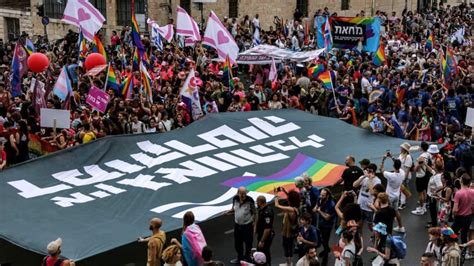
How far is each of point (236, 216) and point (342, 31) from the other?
45.3 ft

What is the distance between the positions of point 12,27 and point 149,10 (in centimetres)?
904

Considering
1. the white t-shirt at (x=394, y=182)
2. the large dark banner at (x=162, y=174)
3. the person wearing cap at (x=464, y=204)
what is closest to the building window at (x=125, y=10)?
the large dark banner at (x=162, y=174)

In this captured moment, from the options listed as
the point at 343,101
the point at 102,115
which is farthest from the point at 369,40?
the point at 102,115

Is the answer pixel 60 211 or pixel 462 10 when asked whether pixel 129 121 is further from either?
pixel 462 10

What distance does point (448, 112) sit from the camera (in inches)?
722

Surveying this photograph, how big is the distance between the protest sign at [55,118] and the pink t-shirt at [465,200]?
7.31 metres

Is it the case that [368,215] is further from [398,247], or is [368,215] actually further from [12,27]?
[12,27]

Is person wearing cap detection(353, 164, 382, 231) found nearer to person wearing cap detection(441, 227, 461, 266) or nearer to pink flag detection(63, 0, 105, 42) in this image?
person wearing cap detection(441, 227, 461, 266)

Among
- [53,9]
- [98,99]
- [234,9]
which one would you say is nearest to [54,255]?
[98,99]

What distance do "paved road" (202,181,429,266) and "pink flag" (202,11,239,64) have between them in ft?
25.1

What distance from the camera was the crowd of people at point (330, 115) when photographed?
10.4 metres

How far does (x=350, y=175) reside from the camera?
40.9ft

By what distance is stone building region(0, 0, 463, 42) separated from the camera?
36875mm

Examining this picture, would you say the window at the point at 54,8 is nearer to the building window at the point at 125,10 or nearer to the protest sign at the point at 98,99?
the building window at the point at 125,10
